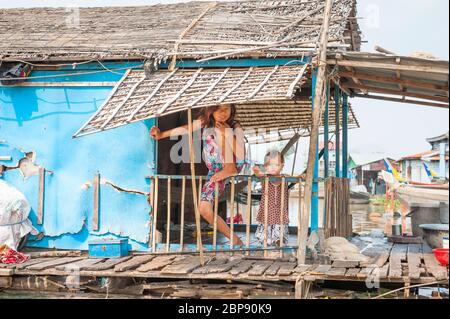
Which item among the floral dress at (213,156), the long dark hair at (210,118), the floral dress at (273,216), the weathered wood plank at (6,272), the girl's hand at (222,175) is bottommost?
the weathered wood plank at (6,272)

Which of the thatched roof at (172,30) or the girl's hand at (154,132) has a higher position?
the thatched roof at (172,30)

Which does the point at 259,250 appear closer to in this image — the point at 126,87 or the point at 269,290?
the point at 269,290

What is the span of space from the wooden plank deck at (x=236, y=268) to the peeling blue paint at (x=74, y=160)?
0.65 meters

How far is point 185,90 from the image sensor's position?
22.1ft

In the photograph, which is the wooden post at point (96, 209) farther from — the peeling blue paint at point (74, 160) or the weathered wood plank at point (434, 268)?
the weathered wood plank at point (434, 268)

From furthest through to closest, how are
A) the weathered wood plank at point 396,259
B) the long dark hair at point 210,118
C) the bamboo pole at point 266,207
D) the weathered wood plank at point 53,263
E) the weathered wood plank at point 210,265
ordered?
the long dark hair at point 210,118
the bamboo pole at point 266,207
the weathered wood plank at point 53,263
the weathered wood plank at point 210,265
the weathered wood plank at point 396,259

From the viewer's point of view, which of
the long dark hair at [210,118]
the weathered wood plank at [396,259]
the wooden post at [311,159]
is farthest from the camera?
the long dark hair at [210,118]

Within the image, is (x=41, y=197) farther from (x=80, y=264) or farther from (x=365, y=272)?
(x=365, y=272)

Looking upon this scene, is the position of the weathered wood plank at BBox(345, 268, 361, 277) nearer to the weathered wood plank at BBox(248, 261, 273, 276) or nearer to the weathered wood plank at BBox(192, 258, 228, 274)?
the weathered wood plank at BBox(248, 261, 273, 276)

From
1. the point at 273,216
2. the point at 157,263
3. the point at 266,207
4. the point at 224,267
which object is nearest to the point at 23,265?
the point at 157,263

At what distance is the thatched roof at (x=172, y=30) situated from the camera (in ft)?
24.8

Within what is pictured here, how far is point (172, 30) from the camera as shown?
853 cm

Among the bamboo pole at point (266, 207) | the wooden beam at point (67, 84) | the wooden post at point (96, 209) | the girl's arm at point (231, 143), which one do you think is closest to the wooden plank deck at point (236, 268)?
the bamboo pole at point (266, 207)

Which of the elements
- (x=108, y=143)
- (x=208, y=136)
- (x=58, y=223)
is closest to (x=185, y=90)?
(x=208, y=136)
